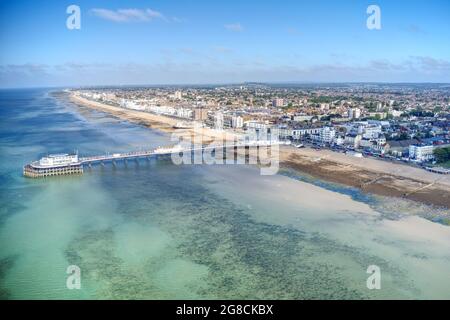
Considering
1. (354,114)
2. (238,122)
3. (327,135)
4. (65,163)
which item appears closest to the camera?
(65,163)

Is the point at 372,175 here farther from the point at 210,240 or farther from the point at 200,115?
the point at 200,115

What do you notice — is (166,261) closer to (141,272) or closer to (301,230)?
(141,272)

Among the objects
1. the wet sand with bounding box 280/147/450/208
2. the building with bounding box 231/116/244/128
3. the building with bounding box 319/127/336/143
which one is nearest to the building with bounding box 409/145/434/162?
the wet sand with bounding box 280/147/450/208

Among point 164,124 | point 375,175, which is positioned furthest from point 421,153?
point 164,124

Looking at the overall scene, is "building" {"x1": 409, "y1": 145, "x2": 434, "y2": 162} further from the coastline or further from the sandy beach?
the sandy beach

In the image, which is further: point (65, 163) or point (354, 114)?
point (354, 114)

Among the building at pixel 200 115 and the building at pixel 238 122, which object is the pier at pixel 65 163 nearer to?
the building at pixel 238 122

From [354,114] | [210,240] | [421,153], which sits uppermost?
[354,114]

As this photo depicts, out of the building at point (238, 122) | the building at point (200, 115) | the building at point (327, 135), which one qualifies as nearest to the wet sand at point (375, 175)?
the building at point (327, 135)
